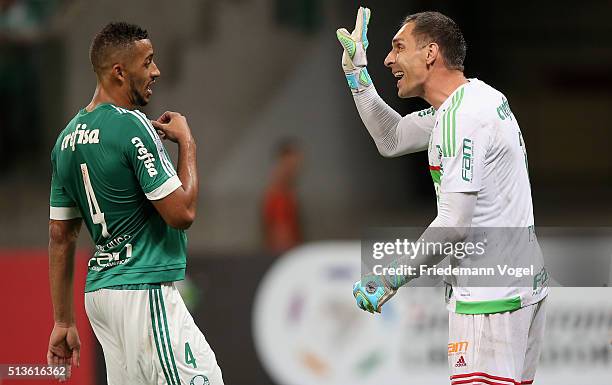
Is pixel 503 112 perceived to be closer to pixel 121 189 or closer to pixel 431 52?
pixel 431 52

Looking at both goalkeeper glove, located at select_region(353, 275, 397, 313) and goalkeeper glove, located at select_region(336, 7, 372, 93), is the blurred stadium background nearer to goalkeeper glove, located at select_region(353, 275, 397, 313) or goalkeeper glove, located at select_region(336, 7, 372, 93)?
goalkeeper glove, located at select_region(336, 7, 372, 93)

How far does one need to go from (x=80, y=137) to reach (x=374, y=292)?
4.24 feet

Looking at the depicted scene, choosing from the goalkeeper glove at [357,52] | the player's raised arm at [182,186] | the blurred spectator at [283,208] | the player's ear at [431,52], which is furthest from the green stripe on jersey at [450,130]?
the blurred spectator at [283,208]

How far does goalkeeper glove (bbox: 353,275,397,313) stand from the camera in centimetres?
422

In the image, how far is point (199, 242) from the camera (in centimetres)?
1048

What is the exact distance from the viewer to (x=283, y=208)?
378 inches

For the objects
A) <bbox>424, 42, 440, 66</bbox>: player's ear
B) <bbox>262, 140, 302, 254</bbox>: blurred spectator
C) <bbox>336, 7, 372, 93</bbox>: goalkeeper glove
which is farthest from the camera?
<bbox>262, 140, 302, 254</bbox>: blurred spectator

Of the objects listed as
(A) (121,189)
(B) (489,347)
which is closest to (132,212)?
(A) (121,189)

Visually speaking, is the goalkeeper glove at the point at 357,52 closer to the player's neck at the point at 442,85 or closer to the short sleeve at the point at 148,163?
the player's neck at the point at 442,85

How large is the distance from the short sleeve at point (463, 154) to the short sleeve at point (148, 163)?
3.39 ft

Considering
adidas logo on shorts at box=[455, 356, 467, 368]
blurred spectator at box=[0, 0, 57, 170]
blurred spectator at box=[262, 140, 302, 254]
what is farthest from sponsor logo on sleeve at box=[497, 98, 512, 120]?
blurred spectator at box=[0, 0, 57, 170]

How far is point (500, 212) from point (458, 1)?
8.78m

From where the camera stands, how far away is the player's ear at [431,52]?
A: 4.46m

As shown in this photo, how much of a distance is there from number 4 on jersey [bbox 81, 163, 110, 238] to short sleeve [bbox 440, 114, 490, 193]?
52.6 inches
